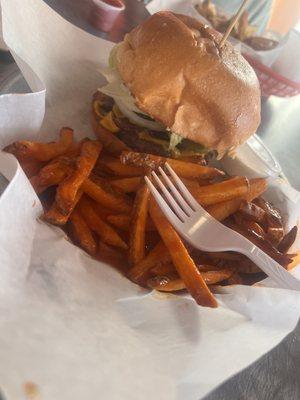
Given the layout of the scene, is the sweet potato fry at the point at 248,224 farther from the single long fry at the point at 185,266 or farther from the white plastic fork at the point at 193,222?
the single long fry at the point at 185,266

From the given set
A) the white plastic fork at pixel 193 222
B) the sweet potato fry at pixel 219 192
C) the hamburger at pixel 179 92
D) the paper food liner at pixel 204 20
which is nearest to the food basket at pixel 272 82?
the paper food liner at pixel 204 20

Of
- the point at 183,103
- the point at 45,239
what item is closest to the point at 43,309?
the point at 45,239

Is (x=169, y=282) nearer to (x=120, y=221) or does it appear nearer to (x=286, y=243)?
(x=120, y=221)

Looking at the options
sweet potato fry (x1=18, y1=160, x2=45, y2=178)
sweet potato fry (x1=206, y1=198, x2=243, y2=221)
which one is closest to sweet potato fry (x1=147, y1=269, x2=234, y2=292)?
sweet potato fry (x1=206, y1=198, x2=243, y2=221)

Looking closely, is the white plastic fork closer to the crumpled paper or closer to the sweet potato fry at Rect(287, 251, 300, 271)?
the crumpled paper

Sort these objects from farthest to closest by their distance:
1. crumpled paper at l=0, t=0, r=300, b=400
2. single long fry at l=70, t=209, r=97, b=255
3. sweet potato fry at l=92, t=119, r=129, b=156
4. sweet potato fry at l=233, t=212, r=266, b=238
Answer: sweet potato fry at l=92, t=119, r=129, b=156
sweet potato fry at l=233, t=212, r=266, b=238
single long fry at l=70, t=209, r=97, b=255
crumpled paper at l=0, t=0, r=300, b=400

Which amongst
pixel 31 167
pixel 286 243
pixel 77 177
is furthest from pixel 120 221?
pixel 286 243
